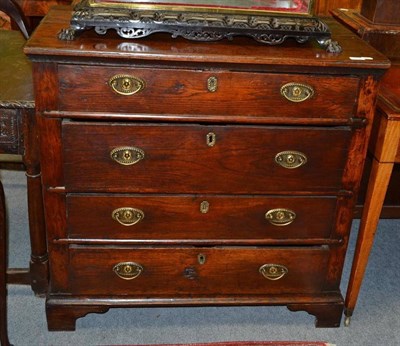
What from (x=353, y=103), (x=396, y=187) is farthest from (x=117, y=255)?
(x=396, y=187)

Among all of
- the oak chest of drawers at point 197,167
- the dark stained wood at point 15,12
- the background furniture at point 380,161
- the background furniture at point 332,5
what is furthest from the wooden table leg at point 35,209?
the background furniture at point 332,5

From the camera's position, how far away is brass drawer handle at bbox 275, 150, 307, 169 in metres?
1.84

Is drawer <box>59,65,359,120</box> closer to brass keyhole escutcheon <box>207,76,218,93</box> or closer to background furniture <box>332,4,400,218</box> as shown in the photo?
brass keyhole escutcheon <box>207,76,218,93</box>

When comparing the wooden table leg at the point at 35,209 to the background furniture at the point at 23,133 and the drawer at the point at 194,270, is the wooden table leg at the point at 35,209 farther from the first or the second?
the drawer at the point at 194,270

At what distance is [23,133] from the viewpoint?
188 cm

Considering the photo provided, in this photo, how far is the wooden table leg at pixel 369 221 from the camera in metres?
1.94

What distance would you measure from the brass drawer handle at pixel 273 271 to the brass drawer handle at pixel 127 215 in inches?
18.3

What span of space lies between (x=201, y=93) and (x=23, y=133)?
23.3 inches

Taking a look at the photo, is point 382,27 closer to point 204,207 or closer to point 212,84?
point 212,84

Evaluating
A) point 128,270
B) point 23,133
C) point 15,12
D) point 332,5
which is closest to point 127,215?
point 128,270

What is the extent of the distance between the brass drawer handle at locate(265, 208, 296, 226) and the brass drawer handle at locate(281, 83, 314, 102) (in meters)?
0.39

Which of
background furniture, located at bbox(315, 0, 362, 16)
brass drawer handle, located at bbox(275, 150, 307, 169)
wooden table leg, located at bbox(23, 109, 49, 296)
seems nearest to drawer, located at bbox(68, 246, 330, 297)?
wooden table leg, located at bbox(23, 109, 49, 296)

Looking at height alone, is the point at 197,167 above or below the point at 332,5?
below

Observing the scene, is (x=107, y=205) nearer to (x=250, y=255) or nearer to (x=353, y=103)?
(x=250, y=255)
